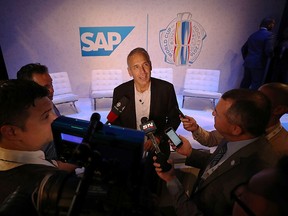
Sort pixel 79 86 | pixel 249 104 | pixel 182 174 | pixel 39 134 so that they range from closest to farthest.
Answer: pixel 39 134
pixel 249 104
pixel 182 174
pixel 79 86

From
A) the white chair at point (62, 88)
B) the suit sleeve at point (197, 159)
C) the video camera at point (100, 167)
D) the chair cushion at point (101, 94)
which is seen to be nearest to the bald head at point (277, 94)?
the suit sleeve at point (197, 159)

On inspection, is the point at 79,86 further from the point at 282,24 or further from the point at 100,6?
the point at 282,24

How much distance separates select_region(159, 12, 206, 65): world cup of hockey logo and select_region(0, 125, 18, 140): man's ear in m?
5.21

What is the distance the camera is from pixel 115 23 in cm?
529

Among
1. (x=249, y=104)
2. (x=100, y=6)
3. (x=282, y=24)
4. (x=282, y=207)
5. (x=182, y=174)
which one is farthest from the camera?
(x=282, y=24)

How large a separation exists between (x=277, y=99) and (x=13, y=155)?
1658 millimetres

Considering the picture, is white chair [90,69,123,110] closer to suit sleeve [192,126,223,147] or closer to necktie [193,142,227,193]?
suit sleeve [192,126,223,147]

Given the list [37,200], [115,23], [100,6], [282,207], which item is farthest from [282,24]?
[37,200]

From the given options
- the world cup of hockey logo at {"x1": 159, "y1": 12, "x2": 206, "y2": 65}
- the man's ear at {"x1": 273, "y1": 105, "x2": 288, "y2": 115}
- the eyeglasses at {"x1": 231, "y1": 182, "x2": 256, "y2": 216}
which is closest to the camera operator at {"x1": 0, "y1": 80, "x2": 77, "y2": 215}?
the eyeglasses at {"x1": 231, "y1": 182, "x2": 256, "y2": 216}

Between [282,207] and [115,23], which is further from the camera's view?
[115,23]

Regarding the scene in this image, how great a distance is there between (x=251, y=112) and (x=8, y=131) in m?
1.16

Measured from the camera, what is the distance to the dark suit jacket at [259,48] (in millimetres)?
4523

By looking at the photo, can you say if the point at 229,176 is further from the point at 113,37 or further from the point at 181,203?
the point at 113,37

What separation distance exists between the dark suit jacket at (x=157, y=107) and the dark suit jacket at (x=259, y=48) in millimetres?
3718
